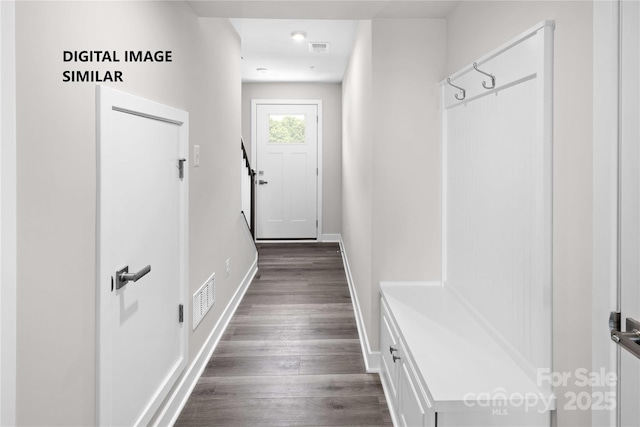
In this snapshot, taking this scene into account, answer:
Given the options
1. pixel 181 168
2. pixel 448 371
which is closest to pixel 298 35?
pixel 181 168

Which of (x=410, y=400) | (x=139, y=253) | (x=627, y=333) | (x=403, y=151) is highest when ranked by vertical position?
(x=403, y=151)

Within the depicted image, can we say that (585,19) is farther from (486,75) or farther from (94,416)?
(94,416)

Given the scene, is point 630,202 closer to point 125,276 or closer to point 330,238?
point 125,276

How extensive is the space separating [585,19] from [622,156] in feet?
1.46

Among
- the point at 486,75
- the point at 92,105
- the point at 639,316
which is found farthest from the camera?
the point at 486,75

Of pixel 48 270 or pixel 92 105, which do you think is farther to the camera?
pixel 92 105

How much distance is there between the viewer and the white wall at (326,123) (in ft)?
21.5

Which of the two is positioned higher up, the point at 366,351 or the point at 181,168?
the point at 181,168

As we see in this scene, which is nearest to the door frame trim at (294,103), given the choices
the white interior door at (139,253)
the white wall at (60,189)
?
the white interior door at (139,253)

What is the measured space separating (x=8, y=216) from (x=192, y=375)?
67.4 inches

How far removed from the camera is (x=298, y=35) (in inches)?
158

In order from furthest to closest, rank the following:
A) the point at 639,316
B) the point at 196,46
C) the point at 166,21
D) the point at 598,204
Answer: the point at 196,46, the point at 166,21, the point at 598,204, the point at 639,316

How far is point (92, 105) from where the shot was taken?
4.51ft

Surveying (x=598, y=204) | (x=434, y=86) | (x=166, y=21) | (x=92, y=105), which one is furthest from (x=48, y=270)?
(x=434, y=86)
